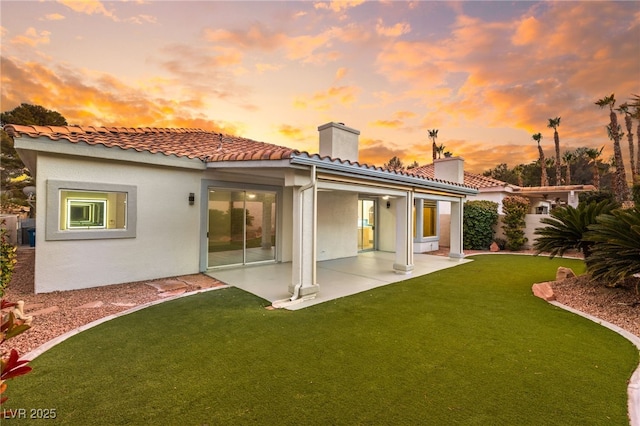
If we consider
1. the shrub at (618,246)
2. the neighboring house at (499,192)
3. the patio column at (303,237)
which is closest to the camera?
the shrub at (618,246)

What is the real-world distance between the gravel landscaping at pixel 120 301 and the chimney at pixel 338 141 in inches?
255

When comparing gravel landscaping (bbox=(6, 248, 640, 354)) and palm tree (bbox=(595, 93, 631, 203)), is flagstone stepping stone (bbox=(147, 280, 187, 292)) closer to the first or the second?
gravel landscaping (bbox=(6, 248, 640, 354))

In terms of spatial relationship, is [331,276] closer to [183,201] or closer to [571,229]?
[183,201]

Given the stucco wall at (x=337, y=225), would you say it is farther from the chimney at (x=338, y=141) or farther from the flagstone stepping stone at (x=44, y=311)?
the flagstone stepping stone at (x=44, y=311)

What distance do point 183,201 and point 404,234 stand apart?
7.62 meters

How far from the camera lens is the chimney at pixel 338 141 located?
11438mm

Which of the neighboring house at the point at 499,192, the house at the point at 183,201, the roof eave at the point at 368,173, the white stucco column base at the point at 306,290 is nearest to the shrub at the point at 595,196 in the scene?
the neighboring house at the point at 499,192

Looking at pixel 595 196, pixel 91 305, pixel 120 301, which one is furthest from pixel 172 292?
pixel 595 196

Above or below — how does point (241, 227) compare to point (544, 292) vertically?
above

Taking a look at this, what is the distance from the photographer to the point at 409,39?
38.1 feet

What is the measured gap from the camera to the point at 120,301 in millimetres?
6867

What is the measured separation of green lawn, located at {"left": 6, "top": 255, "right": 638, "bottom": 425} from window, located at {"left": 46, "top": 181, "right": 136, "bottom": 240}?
132 inches

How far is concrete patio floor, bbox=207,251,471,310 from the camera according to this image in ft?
25.4

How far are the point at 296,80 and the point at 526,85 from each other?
34.9ft
